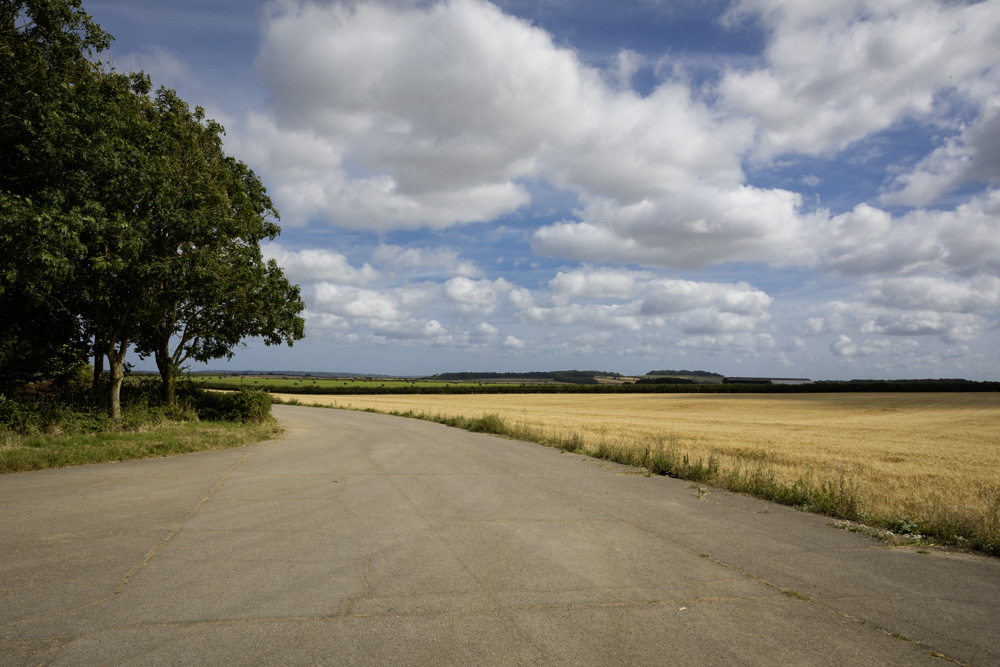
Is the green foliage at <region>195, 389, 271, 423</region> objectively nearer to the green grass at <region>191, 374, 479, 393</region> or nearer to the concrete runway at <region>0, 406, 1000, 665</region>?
the concrete runway at <region>0, 406, 1000, 665</region>

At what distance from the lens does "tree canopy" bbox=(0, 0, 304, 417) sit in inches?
491

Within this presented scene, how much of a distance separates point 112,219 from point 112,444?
5.81 metres

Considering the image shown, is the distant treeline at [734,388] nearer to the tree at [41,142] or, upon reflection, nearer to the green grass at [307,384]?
the green grass at [307,384]

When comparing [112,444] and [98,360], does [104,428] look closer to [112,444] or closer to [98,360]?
[112,444]

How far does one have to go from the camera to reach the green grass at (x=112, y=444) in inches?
Answer: 484

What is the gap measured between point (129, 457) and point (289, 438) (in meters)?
6.43

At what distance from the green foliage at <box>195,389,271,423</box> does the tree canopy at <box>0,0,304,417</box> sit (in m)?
1.45

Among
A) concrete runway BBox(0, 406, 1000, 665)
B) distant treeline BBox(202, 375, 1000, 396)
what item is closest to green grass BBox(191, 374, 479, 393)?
distant treeline BBox(202, 375, 1000, 396)

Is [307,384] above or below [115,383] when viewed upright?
below

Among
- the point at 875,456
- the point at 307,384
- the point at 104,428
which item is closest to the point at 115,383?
the point at 104,428

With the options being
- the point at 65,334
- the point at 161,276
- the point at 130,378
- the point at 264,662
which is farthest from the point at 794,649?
the point at 130,378

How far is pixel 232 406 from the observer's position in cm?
2338

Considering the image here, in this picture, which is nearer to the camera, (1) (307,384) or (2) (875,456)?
(2) (875,456)

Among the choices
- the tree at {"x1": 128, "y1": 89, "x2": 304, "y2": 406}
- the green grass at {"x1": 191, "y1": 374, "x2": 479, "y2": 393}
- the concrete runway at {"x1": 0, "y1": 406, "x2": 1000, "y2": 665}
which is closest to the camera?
the concrete runway at {"x1": 0, "y1": 406, "x2": 1000, "y2": 665}
